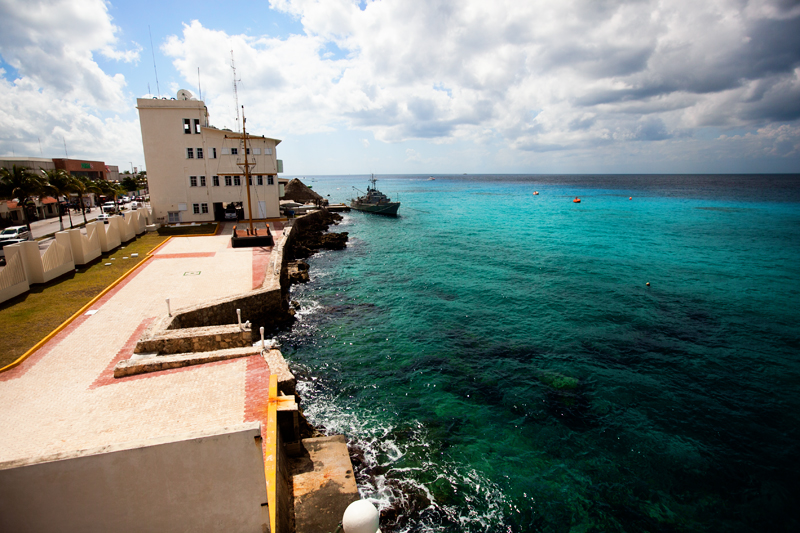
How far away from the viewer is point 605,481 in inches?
402

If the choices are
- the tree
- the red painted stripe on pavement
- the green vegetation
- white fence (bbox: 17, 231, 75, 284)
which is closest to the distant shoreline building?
the tree

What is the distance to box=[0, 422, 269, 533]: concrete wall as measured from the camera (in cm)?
489

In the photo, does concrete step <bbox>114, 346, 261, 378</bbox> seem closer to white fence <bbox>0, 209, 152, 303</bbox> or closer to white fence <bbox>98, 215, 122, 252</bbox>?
white fence <bbox>0, 209, 152, 303</bbox>

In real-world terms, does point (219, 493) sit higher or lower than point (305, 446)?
higher

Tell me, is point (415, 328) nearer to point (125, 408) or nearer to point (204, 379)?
point (204, 379)

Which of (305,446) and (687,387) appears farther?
(687,387)

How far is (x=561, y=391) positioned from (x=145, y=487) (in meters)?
12.8

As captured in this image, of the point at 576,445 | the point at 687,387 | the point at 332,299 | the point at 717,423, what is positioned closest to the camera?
the point at 576,445

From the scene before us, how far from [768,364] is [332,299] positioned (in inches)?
816

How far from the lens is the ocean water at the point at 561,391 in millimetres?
9680

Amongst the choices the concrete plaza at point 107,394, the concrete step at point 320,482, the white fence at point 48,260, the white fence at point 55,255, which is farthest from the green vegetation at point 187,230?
the concrete step at point 320,482

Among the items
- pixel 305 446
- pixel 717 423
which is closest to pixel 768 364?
Result: pixel 717 423

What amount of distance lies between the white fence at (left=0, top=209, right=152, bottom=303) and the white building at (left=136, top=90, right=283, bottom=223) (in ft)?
29.7

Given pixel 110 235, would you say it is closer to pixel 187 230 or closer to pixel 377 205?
pixel 187 230
